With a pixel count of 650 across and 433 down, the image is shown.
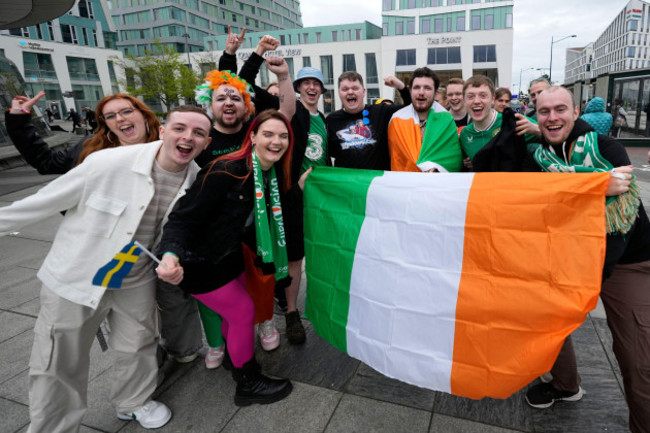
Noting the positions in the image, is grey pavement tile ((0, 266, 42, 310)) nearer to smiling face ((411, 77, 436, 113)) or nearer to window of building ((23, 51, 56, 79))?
smiling face ((411, 77, 436, 113))

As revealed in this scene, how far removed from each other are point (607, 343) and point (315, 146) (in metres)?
2.75

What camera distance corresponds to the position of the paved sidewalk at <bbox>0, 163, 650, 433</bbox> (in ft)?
7.30

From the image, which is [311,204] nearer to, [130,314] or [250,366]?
[250,366]

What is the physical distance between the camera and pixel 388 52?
44406mm

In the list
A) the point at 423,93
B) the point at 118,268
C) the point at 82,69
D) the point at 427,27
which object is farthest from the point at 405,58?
the point at 118,268

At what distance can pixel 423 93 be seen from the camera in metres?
3.00

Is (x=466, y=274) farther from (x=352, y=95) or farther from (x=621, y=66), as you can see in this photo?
(x=621, y=66)

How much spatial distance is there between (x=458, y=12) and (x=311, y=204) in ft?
161

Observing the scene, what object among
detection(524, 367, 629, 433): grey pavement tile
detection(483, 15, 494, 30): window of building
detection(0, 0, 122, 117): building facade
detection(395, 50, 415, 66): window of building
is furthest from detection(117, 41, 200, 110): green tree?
detection(524, 367, 629, 433): grey pavement tile

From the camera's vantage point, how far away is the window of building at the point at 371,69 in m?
46.0

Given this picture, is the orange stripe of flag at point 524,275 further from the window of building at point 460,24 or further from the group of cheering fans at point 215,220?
the window of building at point 460,24

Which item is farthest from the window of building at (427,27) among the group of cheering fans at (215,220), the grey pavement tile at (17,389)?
the grey pavement tile at (17,389)

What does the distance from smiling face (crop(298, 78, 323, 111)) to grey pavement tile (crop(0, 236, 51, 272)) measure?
4.26 m

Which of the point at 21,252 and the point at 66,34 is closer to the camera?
the point at 21,252
